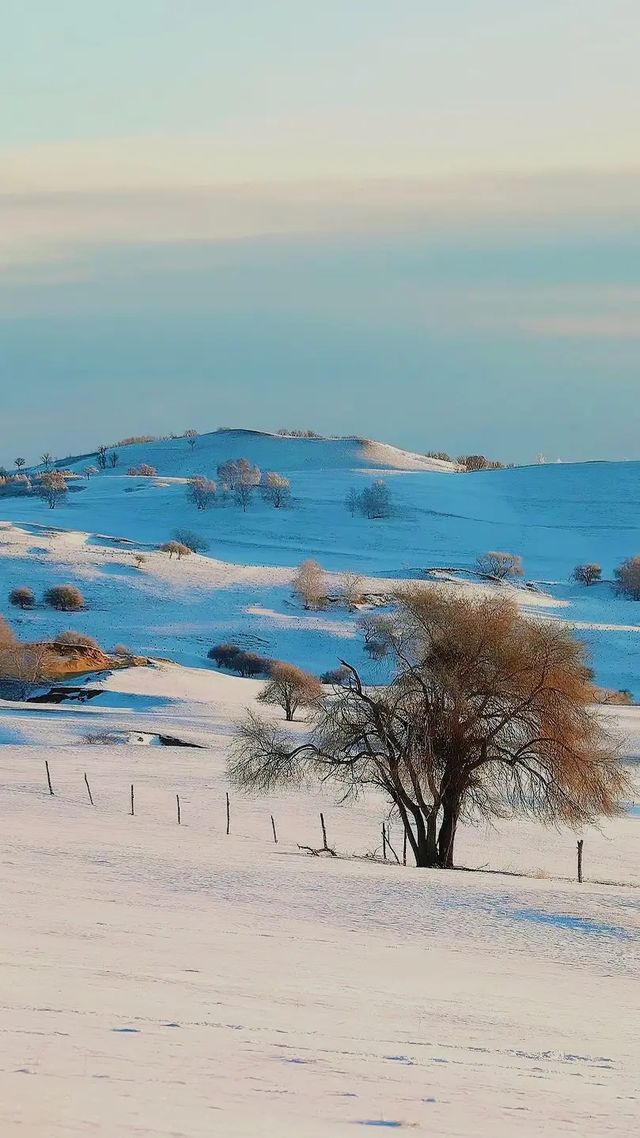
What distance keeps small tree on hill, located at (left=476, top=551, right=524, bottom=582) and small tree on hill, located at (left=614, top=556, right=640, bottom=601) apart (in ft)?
36.2

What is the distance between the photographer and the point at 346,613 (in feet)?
321

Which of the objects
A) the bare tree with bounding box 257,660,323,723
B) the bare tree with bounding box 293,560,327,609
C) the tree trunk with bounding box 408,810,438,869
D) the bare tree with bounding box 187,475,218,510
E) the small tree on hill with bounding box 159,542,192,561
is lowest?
the bare tree with bounding box 257,660,323,723

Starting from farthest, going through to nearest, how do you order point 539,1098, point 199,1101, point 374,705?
1. point 374,705
2. point 539,1098
3. point 199,1101

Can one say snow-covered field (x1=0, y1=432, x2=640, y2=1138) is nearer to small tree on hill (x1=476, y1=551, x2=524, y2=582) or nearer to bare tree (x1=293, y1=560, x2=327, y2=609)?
bare tree (x1=293, y1=560, x2=327, y2=609)

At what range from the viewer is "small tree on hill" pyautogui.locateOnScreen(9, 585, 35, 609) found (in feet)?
312

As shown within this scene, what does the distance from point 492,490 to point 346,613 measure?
94.0 metres

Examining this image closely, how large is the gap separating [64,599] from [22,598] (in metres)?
3.30

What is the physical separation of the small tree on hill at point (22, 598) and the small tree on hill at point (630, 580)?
2124 inches

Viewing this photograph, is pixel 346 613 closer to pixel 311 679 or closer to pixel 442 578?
pixel 442 578

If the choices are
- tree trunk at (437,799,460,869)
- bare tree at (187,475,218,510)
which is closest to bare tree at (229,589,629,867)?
tree trunk at (437,799,460,869)

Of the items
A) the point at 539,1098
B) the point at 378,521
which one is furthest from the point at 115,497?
the point at 539,1098

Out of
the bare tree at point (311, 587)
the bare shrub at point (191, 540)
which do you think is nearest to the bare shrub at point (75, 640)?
the bare tree at point (311, 587)

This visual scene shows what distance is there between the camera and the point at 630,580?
117 meters

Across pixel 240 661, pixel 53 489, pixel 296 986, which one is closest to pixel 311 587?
pixel 240 661
